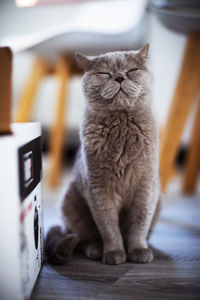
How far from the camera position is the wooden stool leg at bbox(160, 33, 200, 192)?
4.41 feet

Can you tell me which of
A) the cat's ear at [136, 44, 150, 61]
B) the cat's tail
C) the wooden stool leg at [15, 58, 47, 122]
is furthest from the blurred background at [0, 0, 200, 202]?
the cat's tail

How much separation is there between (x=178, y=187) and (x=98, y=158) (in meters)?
1.19

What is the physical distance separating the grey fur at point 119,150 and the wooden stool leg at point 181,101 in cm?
54

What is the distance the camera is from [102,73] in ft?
2.80

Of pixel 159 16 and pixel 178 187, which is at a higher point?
pixel 159 16

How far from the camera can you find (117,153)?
860 millimetres

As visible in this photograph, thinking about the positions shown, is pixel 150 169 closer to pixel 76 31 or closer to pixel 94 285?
pixel 94 285

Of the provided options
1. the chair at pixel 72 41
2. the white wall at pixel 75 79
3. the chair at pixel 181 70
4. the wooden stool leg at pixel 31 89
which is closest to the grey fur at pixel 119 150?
the chair at pixel 181 70

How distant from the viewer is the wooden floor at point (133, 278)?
2.43 feet

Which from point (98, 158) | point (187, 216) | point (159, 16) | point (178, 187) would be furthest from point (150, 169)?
point (178, 187)

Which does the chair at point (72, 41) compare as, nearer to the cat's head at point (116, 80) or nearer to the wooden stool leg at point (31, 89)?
the wooden stool leg at point (31, 89)

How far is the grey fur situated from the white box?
23cm

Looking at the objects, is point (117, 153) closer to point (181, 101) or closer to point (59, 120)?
point (181, 101)

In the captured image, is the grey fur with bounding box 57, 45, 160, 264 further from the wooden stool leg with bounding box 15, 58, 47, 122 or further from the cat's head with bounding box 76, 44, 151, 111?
the wooden stool leg with bounding box 15, 58, 47, 122
